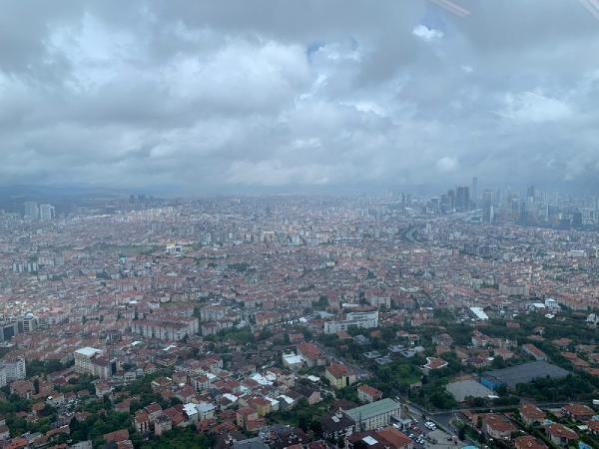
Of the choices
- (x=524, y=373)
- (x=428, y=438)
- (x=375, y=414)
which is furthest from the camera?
(x=524, y=373)

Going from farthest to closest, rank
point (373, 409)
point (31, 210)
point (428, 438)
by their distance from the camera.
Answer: point (31, 210)
point (373, 409)
point (428, 438)

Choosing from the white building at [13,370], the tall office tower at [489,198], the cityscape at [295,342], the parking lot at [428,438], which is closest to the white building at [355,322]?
the cityscape at [295,342]

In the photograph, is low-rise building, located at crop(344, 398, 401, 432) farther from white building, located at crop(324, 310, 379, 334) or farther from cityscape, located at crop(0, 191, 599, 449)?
white building, located at crop(324, 310, 379, 334)

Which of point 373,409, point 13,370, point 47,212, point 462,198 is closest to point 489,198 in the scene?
point 462,198

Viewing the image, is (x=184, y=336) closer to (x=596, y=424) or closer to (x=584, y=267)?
(x=596, y=424)

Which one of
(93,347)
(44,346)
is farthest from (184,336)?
(44,346)

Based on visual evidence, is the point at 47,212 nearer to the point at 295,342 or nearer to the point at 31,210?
A: the point at 31,210

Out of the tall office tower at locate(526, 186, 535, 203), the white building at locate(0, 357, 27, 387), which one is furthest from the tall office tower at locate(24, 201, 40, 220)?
the tall office tower at locate(526, 186, 535, 203)
